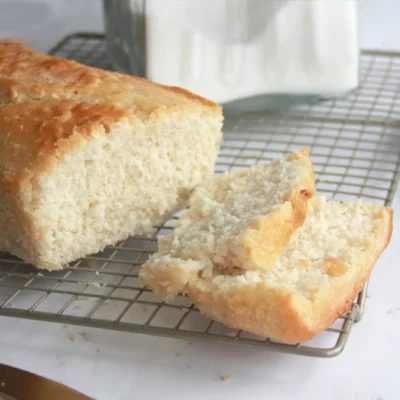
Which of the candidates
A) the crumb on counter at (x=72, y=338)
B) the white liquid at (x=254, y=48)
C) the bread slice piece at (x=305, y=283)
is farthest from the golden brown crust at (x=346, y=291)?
the white liquid at (x=254, y=48)

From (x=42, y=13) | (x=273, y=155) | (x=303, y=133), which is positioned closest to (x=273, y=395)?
(x=273, y=155)

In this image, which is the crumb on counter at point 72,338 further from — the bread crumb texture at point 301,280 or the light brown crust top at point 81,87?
the light brown crust top at point 81,87

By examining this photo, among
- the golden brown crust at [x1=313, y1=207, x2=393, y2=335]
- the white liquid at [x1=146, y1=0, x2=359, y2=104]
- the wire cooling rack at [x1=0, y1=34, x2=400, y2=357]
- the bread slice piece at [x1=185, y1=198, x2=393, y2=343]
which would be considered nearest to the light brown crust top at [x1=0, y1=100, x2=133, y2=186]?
the wire cooling rack at [x1=0, y1=34, x2=400, y2=357]

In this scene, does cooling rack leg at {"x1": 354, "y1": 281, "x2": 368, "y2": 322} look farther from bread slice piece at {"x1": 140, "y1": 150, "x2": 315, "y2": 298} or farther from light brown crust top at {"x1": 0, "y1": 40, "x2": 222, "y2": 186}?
light brown crust top at {"x1": 0, "y1": 40, "x2": 222, "y2": 186}

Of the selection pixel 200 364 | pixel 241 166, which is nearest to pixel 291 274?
pixel 200 364

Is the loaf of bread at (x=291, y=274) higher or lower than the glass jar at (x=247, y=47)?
lower

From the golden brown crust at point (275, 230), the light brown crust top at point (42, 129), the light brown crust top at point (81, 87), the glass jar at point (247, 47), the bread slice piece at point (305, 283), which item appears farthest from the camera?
the glass jar at point (247, 47)

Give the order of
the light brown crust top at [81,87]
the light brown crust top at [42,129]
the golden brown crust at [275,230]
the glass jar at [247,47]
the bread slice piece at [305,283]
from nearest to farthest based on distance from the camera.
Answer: the bread slice piece at [305,283] < the golden brown crust at [275,230] < the light brown crust top at [42,129] < the light brown crust top at [81,87] < the glass jar at [247,47]

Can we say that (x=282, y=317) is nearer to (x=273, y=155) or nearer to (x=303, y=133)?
(x=273, y=155)
